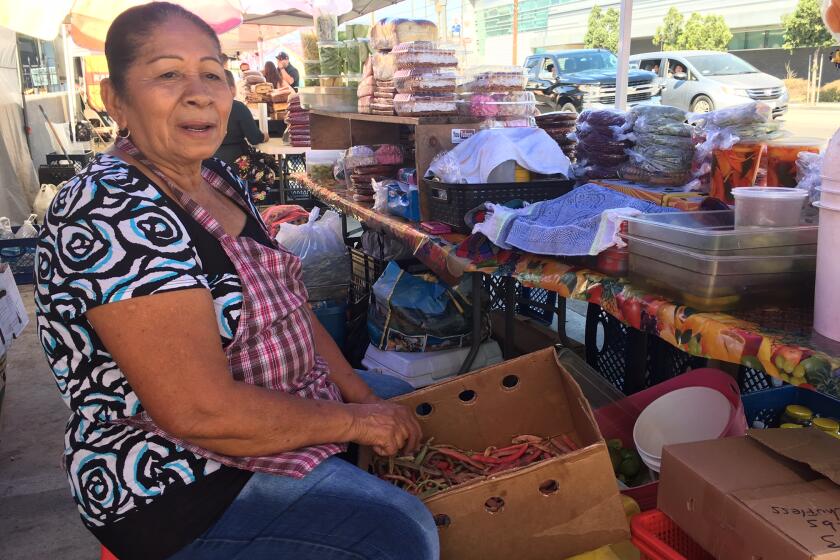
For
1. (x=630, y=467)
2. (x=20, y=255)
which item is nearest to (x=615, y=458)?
(x=630, y=467)

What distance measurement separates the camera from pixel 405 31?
11.4ft

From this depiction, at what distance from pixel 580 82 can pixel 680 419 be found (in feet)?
40.3

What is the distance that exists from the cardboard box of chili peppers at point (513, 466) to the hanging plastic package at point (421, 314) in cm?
130

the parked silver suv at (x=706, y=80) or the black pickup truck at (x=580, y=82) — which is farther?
the black pickup truck at (x=580, y=82)

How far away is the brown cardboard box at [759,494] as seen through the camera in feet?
3.48

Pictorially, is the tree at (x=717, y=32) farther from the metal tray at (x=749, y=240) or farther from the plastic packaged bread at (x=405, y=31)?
the metal tray at (x=749, y=240)

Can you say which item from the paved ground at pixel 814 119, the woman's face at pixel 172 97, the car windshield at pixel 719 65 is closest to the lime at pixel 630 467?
the woman's face at pixel 172 97

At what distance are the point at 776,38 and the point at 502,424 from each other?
25.1 m

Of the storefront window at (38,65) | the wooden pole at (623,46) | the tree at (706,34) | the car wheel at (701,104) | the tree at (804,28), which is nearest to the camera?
the wooden pole at (623,46)

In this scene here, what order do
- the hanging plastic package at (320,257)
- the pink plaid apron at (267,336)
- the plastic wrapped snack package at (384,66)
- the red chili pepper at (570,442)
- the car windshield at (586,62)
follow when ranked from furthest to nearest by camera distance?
the car windshield at (586,62) < the hanging plastic package at (320,257) < the plastic wrapped snack package at (384,66) < the red chili pepper at (570,442) < the pink plaid apron at (267,336)

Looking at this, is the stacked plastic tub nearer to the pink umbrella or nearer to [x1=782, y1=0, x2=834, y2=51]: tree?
the pink umbrella

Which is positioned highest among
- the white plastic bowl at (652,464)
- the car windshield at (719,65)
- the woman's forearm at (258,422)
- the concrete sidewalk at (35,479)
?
the car windshield at (719,65)

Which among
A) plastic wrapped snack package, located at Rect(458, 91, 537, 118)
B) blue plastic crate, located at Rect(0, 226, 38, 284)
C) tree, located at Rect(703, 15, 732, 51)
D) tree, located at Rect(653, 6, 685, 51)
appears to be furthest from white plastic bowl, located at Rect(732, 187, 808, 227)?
tree, located at Rect(653, 6, 685, 51)

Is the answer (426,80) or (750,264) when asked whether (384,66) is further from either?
A: (750,264)
